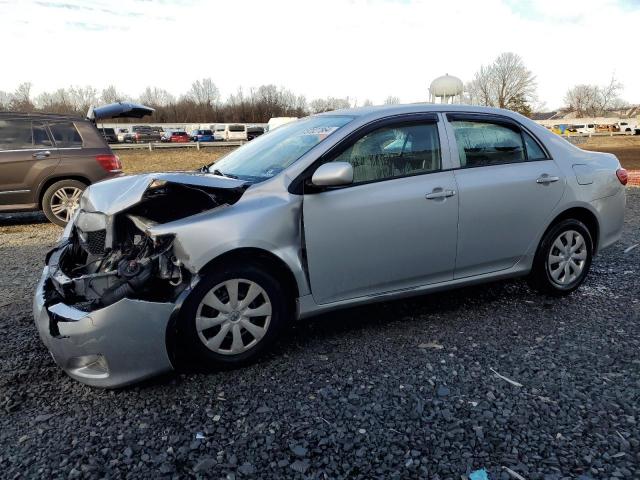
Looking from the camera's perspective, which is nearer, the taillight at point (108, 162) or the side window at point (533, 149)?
the side window at point (533, 149)

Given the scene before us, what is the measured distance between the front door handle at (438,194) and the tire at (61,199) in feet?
20.9

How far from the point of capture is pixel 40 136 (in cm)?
793

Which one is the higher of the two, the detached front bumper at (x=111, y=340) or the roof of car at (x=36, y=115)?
the roof of car at (x=36, y=115)

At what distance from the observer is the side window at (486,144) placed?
375cm

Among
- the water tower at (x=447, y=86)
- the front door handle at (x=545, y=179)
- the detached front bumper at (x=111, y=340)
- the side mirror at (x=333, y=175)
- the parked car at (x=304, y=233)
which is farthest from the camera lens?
the water tower at (x=447, y=86)

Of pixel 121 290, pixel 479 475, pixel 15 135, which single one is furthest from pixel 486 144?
pixel 15 135

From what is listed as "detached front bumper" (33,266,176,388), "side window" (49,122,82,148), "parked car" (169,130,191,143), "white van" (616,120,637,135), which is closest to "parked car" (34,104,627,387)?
"detached front bumper" (33,266,176,388)

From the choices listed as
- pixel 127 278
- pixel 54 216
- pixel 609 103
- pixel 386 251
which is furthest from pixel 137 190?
pixel 609 103

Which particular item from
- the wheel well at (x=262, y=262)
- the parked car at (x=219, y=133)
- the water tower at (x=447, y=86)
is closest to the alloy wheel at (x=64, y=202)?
the wheel well at (x=262, y=262)

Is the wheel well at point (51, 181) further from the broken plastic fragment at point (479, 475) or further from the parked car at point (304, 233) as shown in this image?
the broken plastic fragment at point (479, 475)

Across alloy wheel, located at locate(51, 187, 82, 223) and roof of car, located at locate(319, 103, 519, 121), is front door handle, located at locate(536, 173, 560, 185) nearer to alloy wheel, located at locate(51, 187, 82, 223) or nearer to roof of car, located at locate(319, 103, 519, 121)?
roof of car, located at locate(319, 103, 519, 121)

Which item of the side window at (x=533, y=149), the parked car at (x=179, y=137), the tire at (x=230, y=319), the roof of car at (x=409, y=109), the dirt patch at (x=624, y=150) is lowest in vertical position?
the dirt patch at (x=624, y=150)

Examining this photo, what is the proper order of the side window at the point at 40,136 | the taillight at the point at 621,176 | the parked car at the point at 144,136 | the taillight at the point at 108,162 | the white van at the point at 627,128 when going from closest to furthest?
the taillight at the point at 621,176 < the side window at the point at 40,136 < the taillight at the point at 108,162 < the parked car at the point at 144,136 < the white van at the point at 627,128

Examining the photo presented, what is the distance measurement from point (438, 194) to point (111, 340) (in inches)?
89.7
